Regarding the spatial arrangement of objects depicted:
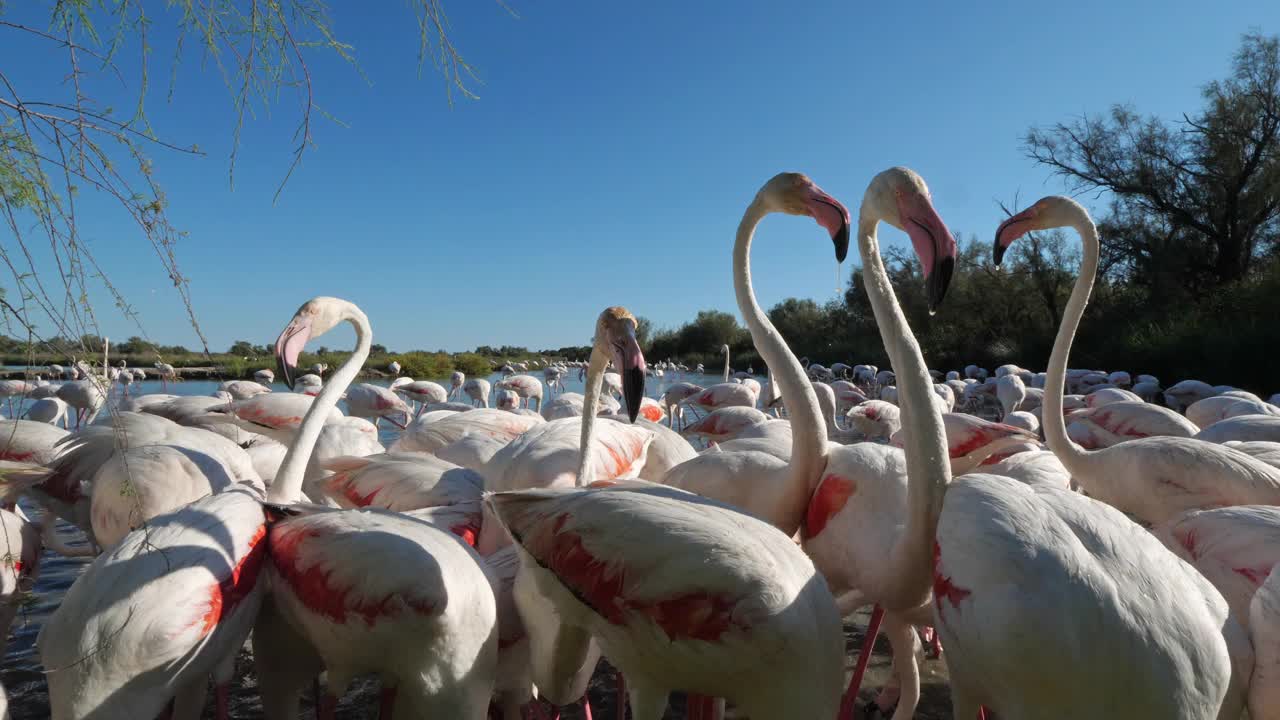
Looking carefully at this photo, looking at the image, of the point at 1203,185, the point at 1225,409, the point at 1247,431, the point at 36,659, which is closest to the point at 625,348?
the point at 36,659

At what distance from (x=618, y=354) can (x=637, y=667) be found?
4.32 feet

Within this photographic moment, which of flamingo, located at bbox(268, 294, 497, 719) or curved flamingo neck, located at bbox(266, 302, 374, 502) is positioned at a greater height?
curved flamingo neck, located at bbox(266, 302, 374, 502)

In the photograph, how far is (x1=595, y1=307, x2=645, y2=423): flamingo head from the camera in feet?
8.86

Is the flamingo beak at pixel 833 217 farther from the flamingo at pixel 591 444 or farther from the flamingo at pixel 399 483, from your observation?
the flamingo at pixel 399 483

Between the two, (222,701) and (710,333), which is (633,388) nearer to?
(222,701)

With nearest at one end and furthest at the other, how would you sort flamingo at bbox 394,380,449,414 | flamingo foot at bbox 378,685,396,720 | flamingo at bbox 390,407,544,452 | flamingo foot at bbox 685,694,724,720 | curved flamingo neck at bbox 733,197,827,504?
flamingo foot at bbox 378,685,396,720 → flamingo foot at bbox 685,694,724,720 → curved flamingo neck at bbox 733,197,827,504 → flamingo at bbox 390,407,544,452 → flamingo at bbox 394,380,449,414

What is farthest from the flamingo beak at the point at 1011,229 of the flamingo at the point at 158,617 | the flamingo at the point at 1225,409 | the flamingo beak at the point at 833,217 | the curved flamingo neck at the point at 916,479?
the flamingo at the point at 1225,409

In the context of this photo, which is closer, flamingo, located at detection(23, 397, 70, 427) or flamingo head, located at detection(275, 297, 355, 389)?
flamingo head, located at detection(275, 297, 355, 389)

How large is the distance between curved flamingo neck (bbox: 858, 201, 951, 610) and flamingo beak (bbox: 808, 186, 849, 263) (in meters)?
0.42

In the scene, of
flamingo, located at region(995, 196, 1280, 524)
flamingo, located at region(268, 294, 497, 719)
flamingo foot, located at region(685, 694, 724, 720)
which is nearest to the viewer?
flamingo, located at region(268, 294, 497, 719)

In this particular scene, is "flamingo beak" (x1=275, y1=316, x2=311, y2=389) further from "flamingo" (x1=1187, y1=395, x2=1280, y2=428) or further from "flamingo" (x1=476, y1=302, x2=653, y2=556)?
"flamingo" (x1=1187, y1=395, x2=1280, y2=428)

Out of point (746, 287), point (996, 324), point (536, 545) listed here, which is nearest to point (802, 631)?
point (536, 545)

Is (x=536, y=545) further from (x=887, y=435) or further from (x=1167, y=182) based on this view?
(x=1167, y=182)

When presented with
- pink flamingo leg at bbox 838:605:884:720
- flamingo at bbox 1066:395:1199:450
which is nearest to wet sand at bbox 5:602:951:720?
pink flamingo leg at bbox 838:605:884:720
